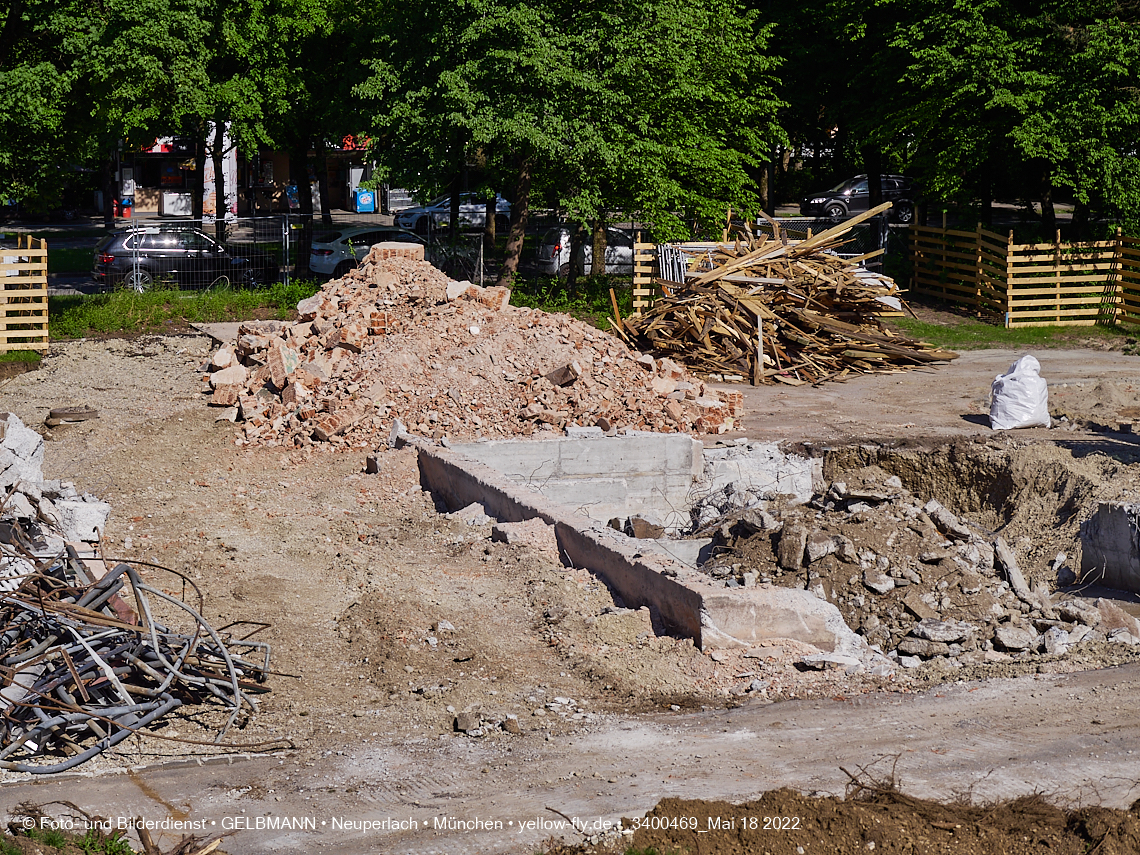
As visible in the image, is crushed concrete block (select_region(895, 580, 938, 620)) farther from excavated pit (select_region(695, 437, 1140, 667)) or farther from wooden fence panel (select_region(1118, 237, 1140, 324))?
wooden fence panel (select_region(1118, 237, 1140, 324))

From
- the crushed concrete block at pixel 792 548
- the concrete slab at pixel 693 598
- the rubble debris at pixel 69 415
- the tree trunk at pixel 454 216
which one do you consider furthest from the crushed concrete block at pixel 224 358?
the crushed concrete block at pixel 792 548

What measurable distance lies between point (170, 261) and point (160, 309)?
2227 millimetres

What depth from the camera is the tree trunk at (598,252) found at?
25562mm

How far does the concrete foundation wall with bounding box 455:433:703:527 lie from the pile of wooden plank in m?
5.42

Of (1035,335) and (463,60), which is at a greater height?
(463,60)

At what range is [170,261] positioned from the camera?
24109mm

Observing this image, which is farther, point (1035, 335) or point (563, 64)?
point (1035, 335)

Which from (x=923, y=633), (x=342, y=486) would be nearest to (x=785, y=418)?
(x=342, y=486)

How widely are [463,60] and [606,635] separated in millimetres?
15404

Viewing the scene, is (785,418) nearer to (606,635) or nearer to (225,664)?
(606,635)

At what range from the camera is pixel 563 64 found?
20.8m

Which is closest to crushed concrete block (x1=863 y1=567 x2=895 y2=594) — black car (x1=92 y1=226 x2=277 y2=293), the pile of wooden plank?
the pile of wooden plank

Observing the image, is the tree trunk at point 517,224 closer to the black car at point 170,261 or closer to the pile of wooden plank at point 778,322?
the pile of wooden plank at point 778,322

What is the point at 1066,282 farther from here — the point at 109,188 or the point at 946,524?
the point at 109,188
